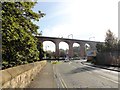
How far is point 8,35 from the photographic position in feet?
36.1

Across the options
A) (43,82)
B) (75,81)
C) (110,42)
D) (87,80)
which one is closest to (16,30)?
(43,82)

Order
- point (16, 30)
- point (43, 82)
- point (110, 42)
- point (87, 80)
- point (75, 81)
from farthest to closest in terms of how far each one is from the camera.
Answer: point (110, 42) < point (87, 80) < point (75, 81) < point (43, 82) < point (16, 30)

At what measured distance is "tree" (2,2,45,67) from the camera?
36.2 ft

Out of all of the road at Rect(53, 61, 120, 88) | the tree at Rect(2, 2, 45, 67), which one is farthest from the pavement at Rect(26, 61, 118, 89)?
the tree at Rect(2, 2, 45, 67)

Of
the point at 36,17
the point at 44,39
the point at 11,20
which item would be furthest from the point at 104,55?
the point at 44,39

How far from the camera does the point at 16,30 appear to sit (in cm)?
1162

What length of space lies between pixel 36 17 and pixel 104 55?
43.4 meters

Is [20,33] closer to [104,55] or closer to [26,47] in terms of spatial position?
[26,47]

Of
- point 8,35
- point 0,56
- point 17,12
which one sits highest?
point 17,12

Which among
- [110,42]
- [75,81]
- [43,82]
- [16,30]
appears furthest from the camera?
[110,42]

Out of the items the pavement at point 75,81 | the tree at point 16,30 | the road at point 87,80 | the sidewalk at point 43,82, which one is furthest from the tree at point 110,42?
the tree at point 16,30

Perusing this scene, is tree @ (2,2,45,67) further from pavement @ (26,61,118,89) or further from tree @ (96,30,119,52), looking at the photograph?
tree @ (96,30,119,52)

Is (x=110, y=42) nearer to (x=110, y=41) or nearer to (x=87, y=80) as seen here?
(x=110, y=41)

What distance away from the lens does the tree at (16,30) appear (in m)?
11.0
